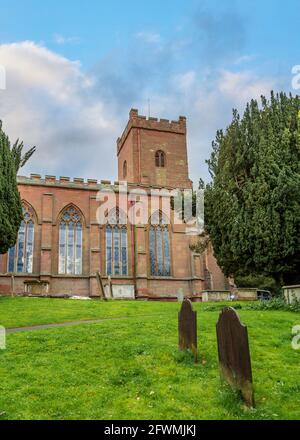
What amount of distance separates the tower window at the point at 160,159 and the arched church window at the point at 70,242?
10864 millimetres

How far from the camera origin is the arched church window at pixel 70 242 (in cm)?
3069

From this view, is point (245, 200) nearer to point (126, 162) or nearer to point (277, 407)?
point (277, 407)

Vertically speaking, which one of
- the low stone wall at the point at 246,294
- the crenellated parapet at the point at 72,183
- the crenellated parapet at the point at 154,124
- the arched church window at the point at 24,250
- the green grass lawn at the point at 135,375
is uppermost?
the crenellated parapet at the point at 154,124

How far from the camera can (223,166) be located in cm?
2025

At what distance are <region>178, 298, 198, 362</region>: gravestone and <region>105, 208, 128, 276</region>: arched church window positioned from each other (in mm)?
22249

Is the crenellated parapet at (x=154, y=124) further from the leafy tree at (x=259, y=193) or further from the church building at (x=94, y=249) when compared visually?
the leafy tree at (x=259, y=193)

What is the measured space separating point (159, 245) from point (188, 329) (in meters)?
24.1

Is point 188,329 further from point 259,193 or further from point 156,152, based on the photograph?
point 156,152

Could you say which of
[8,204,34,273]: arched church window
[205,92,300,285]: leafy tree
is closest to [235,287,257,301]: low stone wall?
[205,92,300,285]: leafy tree

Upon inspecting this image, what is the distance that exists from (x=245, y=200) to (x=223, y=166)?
2.46 m

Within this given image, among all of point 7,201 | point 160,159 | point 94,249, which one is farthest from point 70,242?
point 160,159

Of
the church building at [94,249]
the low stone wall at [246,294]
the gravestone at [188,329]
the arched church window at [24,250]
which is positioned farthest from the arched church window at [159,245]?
the gravestone at [188,329]

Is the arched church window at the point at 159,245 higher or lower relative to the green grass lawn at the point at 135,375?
higher
